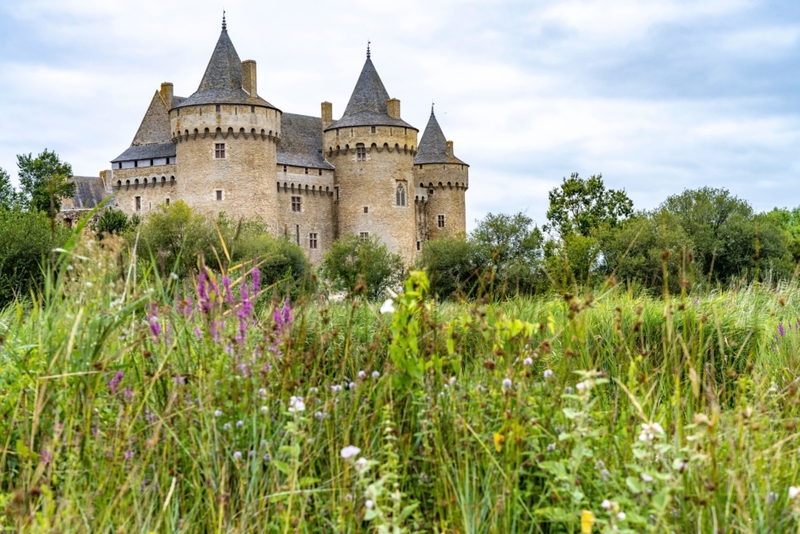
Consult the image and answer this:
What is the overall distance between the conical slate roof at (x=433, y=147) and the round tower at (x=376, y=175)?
17.6ft

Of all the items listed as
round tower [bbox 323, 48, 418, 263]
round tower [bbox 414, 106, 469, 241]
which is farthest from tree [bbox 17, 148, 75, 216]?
round tower [bbox 414, 106, 469, 241]

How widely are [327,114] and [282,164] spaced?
6.63 meters

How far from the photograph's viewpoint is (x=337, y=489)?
3.90 meters

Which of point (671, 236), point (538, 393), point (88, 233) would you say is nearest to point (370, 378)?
point (538, 393)

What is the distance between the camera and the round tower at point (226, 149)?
154 ft

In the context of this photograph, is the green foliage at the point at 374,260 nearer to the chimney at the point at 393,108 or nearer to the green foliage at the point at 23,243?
the chimney at the point at 393,108

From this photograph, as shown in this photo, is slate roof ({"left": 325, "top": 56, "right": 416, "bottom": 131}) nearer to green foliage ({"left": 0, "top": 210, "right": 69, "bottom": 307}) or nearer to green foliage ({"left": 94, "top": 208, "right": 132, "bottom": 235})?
green foliage ({"left": 94, "top": 208, "right": 132, "bottom": 235})

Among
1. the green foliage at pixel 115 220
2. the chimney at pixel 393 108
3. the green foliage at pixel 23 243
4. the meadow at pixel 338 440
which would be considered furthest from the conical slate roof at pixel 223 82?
the meadow at pixel 338 440

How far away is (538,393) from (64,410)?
2.04 meters

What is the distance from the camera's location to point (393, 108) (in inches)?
2101

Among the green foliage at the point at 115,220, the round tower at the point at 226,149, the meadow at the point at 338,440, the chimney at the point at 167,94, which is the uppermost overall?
the chimney at the point at 167,94

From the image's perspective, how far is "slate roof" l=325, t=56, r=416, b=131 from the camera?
2051 inches

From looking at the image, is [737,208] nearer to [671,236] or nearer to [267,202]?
[671,236]

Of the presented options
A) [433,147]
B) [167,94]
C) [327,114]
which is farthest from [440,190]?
[167,94]
